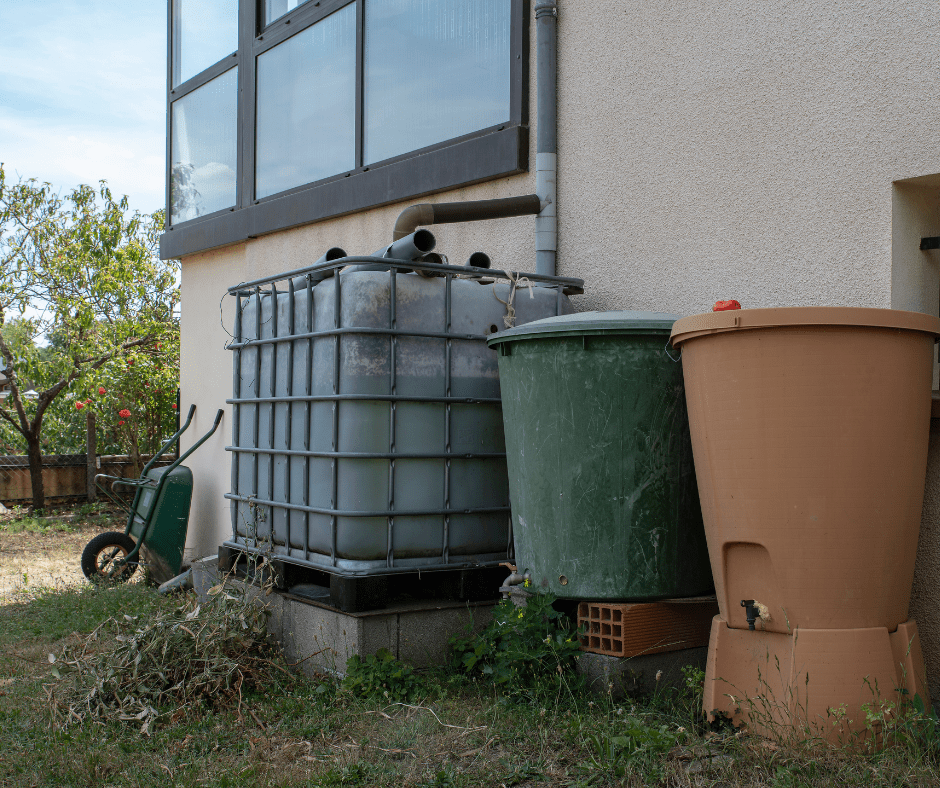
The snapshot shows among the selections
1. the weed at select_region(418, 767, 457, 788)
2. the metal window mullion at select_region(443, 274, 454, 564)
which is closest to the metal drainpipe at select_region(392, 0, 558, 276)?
the metal window mullion at select_region(443, 274, 454, 564)

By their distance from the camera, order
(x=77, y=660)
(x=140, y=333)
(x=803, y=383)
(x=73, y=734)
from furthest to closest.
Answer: (x=140, y=333) < (x=77, y=660) < (x=73, y=734) < (x=803, y=383)

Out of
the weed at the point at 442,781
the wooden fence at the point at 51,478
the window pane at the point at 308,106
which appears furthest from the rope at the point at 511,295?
the wooden fence at the point at 51,478

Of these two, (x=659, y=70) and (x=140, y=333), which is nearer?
(x=659, y=70)

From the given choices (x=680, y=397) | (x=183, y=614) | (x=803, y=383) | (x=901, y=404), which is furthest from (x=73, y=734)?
(x=901, y=404)

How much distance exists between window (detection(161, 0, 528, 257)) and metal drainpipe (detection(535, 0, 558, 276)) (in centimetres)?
17

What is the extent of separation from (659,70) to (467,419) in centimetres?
198

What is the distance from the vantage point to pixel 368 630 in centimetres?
371

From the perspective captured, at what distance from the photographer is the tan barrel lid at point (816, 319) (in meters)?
2.63

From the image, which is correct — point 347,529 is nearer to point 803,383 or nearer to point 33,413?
point 803,383

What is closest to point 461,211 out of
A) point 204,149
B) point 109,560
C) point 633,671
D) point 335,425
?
point 335,425

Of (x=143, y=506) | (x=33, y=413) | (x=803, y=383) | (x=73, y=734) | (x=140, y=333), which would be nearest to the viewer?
(x=803, y=383)

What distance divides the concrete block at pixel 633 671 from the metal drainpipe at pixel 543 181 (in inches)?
86.0

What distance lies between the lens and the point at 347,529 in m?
3.81

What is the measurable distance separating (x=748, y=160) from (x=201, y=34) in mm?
6333
